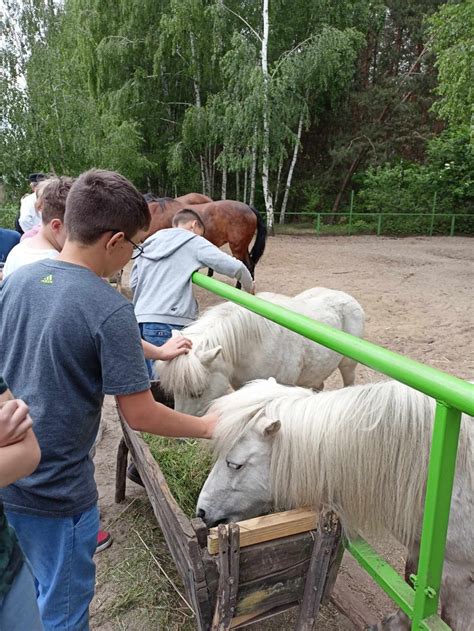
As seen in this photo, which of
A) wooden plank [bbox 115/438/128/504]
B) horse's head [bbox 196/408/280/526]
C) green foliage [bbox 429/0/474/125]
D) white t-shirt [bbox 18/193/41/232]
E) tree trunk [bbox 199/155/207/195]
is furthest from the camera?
tree trunk [bbox 199/155/207/195]

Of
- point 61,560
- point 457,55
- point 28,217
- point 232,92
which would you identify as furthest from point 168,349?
point 232,92

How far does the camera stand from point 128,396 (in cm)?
124

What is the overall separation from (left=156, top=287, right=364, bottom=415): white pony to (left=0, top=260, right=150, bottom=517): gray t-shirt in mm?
959

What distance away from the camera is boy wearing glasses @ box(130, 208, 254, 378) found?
9.07 ft

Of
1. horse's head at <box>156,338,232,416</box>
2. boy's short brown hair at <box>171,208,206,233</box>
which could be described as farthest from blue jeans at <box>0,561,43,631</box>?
boy's short brown hair at <box>171,208,206,233</box>

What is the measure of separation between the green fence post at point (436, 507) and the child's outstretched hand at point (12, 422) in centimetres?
89

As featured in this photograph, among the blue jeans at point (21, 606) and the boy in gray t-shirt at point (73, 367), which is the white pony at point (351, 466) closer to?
the boy in gray t-shirt at point (73, 367)

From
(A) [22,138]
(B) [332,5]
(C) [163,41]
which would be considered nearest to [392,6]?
(B) [332,5]

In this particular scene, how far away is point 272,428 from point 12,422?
0.78 meters

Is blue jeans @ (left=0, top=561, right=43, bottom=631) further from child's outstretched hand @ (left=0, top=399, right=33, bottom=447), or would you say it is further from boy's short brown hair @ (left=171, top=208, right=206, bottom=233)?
boy's short brown hair @ (left=171, top=208, right=206, bottom=233)

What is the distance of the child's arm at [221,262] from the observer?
2666 millimetres

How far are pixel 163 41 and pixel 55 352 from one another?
58.5 ft

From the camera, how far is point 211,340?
8.18ft

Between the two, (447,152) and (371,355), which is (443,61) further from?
(371,355)
